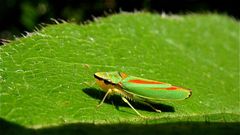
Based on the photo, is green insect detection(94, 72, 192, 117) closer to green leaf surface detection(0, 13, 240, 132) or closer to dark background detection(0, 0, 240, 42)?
green leaf surface detection(0, 13, 240, 132)

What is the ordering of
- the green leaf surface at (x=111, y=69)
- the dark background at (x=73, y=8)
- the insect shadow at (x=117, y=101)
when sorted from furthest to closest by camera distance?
the dark background at (x=73, y=8) < the insect shadow at (x=117, y=101) < the green leaf surface at (x=111, y=69)

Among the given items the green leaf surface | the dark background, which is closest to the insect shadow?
the green leaf surface

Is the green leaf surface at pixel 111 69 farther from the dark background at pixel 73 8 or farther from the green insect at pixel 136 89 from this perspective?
the dark background at pixel 73 8

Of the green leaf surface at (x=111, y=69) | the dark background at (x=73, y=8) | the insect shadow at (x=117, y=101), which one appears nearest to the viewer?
→ the green leaf surface at (x=111, y=69)

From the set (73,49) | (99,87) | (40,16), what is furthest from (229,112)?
(40,16)

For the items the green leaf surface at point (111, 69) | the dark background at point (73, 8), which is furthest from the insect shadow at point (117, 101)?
the dark background at point (73, 8)

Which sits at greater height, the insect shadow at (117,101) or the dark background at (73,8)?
the insect shadow at (117,101)
